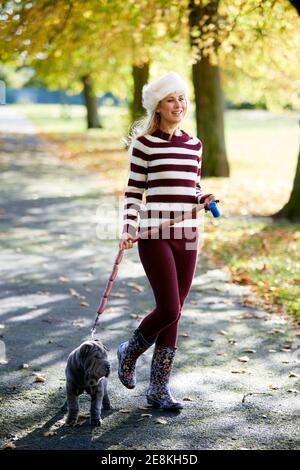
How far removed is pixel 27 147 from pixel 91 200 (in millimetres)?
16216

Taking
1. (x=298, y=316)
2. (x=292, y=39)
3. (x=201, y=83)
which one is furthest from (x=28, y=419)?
(x=201, y=83)

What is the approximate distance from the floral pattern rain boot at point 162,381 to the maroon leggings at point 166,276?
0.21ft

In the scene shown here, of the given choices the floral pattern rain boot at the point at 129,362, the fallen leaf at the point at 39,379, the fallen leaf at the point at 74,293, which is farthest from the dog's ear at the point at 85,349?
the fallen leaf at the point at 74,293

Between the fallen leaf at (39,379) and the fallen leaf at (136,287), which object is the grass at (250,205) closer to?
the fallen leaf at (136,287)

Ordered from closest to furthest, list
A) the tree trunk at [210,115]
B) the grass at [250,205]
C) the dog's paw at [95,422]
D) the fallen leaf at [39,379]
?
1. the dog's paw at [95,422]
2. the fallen leaf at [39,379]
3. the grass at [250,205]
4. the tree trunk at [210,115]

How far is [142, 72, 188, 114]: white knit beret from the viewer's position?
477 cm

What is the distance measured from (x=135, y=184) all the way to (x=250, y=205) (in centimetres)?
1076

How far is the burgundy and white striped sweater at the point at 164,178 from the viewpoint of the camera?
15.7ft

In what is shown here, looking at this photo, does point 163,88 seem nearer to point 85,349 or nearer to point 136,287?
point 85,349

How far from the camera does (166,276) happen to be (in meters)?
4.72

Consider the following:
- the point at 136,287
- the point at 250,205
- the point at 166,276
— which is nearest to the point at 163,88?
the point at 166,276

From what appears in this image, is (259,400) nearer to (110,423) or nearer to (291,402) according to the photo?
(291,402)

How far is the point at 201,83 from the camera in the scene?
1912 cm

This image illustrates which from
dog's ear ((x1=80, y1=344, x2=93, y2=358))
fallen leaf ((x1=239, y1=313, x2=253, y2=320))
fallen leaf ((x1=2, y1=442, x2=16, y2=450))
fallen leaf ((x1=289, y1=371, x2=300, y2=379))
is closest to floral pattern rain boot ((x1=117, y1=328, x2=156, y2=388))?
dog's ear ((x1=80, y1=344, x2=93, y2=358))
